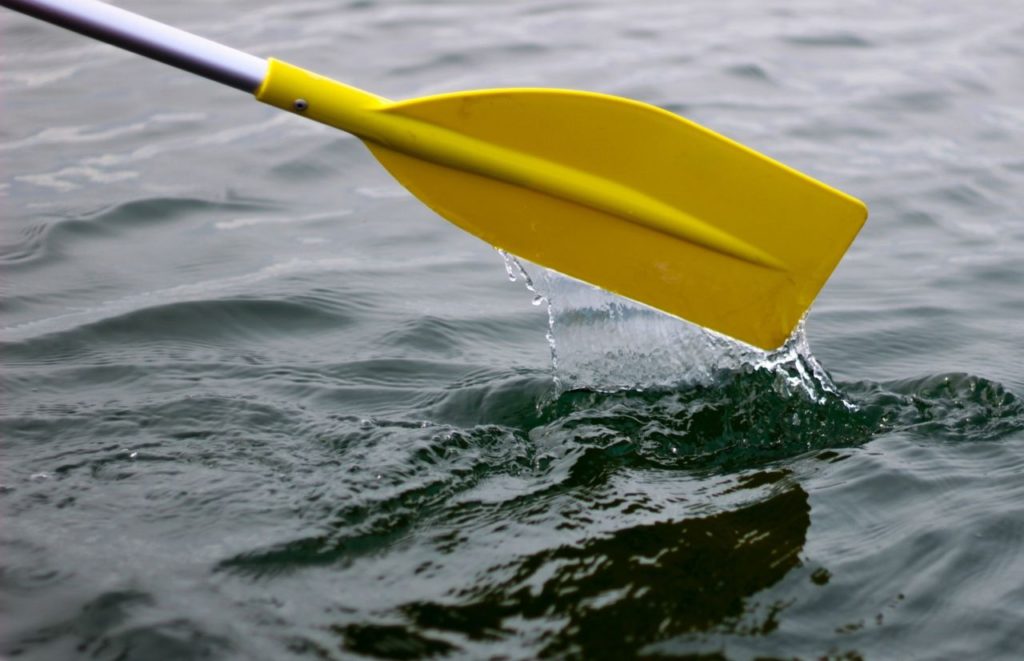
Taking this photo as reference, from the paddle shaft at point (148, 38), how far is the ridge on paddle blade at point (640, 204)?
0.44 m

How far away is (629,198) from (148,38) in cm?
133

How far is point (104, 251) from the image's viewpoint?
4.72 meters

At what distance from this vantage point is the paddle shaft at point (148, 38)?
2830mm

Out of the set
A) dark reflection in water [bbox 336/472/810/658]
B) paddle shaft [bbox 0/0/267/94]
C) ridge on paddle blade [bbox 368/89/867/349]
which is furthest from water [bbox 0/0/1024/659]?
paddle shaft [bbox 0/0/267/94]

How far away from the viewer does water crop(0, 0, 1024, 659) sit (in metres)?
2.47

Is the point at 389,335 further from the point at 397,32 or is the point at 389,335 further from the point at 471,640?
the point at 397,32

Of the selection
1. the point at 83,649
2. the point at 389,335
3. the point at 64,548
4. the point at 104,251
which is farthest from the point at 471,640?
the point at 104,251

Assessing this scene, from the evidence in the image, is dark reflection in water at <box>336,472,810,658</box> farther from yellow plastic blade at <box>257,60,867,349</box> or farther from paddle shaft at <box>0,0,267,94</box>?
paddle shaft at <box>0,0,267,94</box>

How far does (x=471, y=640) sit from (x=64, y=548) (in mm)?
969

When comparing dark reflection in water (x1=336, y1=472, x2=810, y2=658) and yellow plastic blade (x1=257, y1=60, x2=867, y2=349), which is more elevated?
yellow plastic blade (x1=257, y1=60, x2=867, y2=349)

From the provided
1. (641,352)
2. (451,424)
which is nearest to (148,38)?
(451,424)

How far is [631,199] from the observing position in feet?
10.8

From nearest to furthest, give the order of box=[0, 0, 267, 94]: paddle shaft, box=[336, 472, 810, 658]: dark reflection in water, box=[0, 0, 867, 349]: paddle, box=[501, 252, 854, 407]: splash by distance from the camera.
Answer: box=[336, 472, 810, 658]: dark reflection in water → box=[0, 0, 267, 94]: paddle shaft → box=[0, 0, 867, 349]: paddle → box=[501, 252, 854, 407]: splash

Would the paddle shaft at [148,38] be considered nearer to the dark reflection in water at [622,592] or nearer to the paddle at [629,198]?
the paddle at [629,198]
